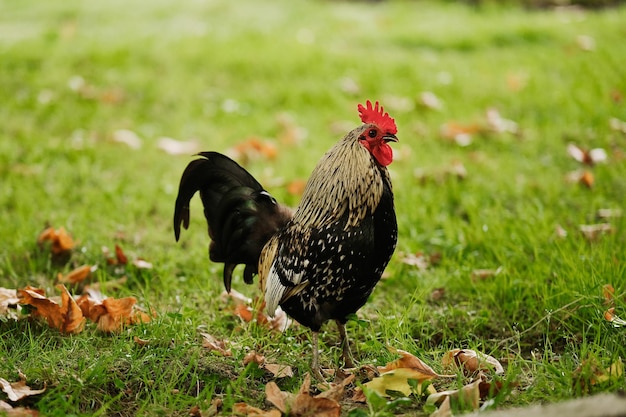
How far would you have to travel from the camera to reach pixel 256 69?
7.77m

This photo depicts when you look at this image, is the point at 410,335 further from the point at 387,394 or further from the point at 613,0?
the point at 613,0

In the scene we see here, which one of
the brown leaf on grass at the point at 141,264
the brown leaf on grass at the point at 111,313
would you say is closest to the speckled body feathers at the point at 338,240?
the brown leaf on grass at the point at 111,313

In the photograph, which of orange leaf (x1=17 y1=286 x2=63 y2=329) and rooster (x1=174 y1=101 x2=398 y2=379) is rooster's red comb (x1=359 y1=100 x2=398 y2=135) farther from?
orange leaf (x1=17 y1=286 x2=63 y2=329)

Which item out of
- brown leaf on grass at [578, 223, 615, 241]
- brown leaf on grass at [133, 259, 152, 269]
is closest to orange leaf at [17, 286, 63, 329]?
brown leaf on grass at [133, 259, 152, 269]

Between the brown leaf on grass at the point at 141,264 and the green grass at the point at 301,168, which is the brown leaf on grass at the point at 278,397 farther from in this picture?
the brown leaf on grass at the point at 141,264

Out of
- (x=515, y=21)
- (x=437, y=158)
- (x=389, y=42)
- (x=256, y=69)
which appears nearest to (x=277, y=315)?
(x=437, y=158)

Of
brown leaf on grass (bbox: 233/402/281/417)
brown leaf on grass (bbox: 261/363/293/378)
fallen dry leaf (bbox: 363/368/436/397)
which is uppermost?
fallen dry leaf (bbox: 363/368/436/397)

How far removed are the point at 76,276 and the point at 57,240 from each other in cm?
37

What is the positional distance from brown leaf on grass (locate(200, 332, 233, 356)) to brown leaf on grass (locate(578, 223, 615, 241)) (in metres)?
2.30

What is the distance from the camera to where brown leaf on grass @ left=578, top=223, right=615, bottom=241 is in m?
4.21

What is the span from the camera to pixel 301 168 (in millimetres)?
5641

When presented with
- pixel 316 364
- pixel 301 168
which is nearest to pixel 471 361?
pixel 316 364

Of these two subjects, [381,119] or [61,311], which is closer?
[381,119]

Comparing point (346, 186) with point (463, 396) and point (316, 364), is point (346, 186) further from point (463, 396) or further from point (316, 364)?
point (463, 396)
